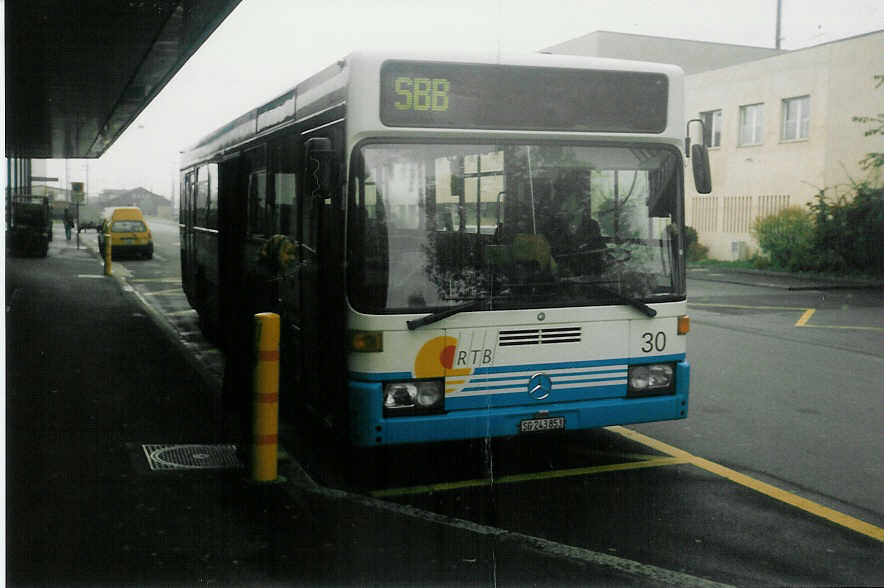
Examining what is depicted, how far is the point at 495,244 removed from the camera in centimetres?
595

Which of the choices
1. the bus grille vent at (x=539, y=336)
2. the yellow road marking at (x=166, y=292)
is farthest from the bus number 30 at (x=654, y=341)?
the yellow road marking at (x=166, y=292)

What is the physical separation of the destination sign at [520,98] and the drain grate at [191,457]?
108 inches

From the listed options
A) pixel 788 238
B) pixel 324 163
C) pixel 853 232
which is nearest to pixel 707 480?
pixel 324 163

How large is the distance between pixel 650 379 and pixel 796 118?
29756 millimetres

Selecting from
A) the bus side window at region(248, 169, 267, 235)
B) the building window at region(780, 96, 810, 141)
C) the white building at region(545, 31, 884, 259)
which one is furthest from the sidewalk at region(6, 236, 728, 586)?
the building window at region(780, 96, 810, 141)

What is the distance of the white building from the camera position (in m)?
31.1

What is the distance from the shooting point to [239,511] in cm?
579

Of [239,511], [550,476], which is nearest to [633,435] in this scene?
[550,476]

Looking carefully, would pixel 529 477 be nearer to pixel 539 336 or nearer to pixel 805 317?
pixel 539 336

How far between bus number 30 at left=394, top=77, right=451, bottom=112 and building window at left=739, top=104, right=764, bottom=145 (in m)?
31.5

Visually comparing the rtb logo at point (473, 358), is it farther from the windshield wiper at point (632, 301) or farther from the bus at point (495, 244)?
the windshield wiper at point (632, 301)

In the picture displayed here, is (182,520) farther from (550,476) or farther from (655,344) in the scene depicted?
(655,344)

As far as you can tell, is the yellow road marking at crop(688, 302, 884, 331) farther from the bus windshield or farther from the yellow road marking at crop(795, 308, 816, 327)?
the bus windshield

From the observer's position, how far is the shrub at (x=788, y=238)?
29172 mm
